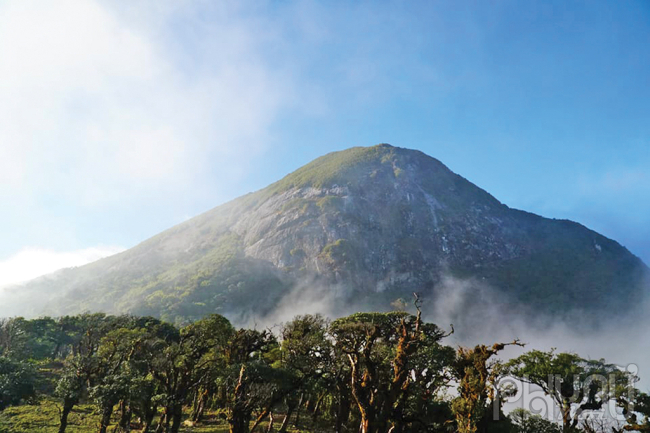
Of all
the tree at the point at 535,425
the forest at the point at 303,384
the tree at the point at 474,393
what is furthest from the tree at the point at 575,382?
the tree at the point at 474,393

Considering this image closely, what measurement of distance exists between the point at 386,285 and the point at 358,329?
556 feet

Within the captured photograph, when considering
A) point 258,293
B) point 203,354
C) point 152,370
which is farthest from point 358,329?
point 258,293

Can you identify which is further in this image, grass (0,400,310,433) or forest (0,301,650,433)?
grass (0,400,310,433)

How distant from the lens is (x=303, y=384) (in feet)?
102

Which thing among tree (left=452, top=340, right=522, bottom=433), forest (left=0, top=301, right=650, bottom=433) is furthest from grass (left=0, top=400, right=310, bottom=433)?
tree (left=452, top=340, right=522, bottom=433)

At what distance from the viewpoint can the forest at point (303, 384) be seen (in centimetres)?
2339

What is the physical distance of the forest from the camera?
76.7ft

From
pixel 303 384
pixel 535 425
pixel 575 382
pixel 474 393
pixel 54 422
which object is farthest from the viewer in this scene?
pixel 575 382

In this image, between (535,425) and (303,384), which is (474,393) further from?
(535,425)

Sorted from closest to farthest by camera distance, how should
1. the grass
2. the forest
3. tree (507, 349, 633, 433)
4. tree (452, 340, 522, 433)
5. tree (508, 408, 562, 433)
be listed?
tree (452, 340, 522, 433)
the forest
the grass
tree (508, 408, 562, 433)
tree (507, 349, 633, 433)

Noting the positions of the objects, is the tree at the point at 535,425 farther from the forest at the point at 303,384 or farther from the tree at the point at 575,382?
the tree at the point at 575,382

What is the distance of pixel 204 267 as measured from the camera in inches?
7475

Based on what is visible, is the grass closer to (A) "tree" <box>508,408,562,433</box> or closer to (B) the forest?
(B) the forest

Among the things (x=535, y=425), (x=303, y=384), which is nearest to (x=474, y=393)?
(x=303, y=384)
